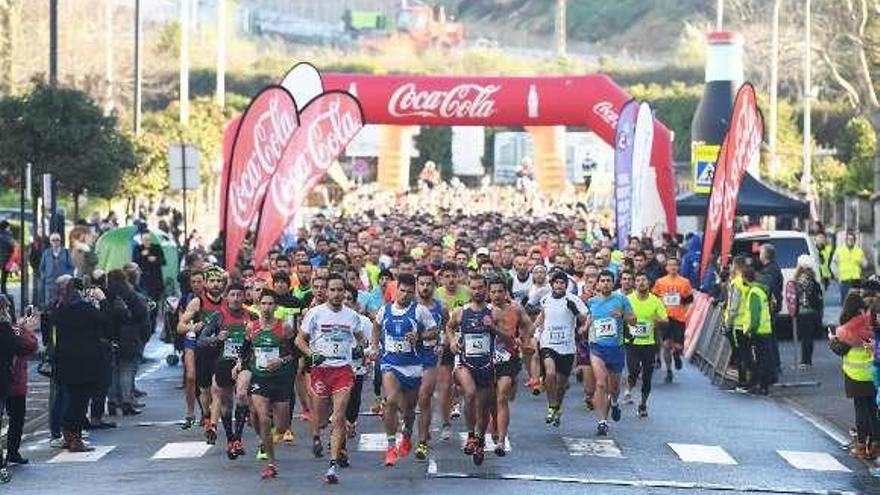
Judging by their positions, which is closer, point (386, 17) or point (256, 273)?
point (256, 273)

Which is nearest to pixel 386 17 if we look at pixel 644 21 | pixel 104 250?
pixel 644 21

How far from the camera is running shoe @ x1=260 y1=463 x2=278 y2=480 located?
63.4 ft

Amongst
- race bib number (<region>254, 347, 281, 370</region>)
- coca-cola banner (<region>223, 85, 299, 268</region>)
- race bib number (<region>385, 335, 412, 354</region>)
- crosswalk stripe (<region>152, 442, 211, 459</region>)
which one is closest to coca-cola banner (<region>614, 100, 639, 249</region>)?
coca-cola banner (<region>223, 85, 299, 268</region>)

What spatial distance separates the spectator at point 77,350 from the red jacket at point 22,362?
1.21 m

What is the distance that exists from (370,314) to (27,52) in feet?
176

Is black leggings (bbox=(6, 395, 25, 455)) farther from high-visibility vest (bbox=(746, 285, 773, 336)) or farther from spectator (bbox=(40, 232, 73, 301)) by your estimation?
spectator (bbox=(40, 232, 73, 301))

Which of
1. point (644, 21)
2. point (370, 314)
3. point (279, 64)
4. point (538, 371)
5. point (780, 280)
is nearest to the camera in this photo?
point (370, 314)

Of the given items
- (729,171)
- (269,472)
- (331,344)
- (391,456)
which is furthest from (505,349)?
(729,171)

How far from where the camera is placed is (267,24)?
6358 inches

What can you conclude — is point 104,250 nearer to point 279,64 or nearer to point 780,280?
point 780,280

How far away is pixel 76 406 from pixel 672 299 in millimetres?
9569

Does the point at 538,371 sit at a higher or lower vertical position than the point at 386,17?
lower

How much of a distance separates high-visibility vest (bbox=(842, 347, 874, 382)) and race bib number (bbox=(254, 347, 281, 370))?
4.99 metres

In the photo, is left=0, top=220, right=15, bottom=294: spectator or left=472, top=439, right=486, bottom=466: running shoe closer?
left=472, top=439, right=486, bottom=466: running shoe
